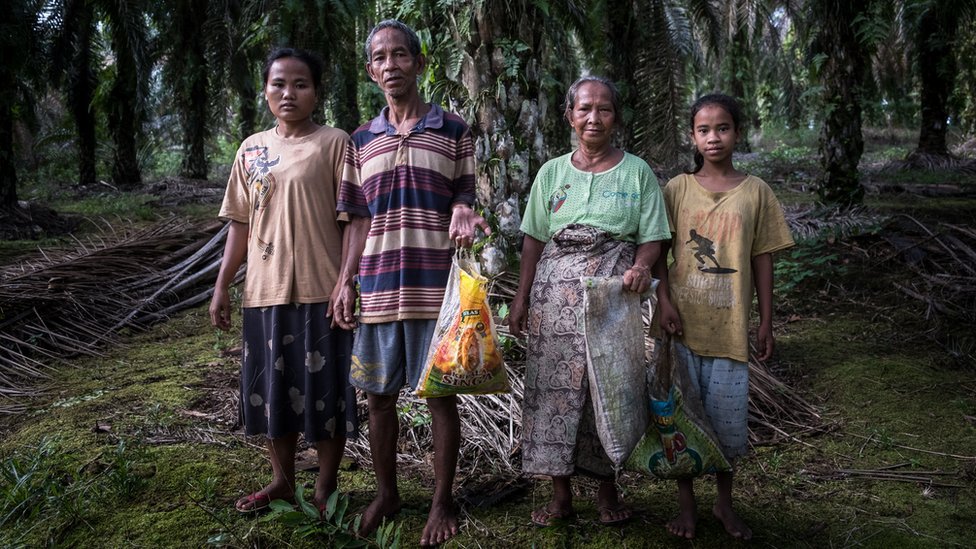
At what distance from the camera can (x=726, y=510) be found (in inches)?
96.1

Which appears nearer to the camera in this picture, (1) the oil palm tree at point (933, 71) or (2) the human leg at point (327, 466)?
(2) the human leg at point (327, 466)

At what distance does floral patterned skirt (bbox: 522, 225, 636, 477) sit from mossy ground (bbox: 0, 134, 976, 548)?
274 mm

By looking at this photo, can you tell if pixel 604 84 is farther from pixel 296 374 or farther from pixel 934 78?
pixel 934 78

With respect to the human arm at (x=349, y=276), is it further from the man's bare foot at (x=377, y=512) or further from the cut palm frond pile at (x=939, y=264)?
the cut palm frond pile at (x=939, y=264)

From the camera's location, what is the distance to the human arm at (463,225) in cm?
223

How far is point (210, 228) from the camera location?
263 inches

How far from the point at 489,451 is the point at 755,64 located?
18872 mm

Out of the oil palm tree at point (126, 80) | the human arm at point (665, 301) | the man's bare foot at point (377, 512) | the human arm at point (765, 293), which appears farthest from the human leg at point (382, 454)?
the oil palm tree at point (126, 80)

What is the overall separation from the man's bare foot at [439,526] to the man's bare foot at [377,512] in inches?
5.9

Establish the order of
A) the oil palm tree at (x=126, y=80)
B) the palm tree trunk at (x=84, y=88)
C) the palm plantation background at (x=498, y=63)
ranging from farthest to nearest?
the palm tree trunk at (x=84, y=88) → the oil palm tree at (x=126, y=80) → the palm plantation background at (x=498, y=63)

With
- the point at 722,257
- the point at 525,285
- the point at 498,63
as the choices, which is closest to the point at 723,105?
the point at 722,257

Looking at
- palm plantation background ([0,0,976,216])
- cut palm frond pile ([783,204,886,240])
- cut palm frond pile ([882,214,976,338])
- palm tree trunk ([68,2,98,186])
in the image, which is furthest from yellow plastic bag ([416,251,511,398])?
palm tree trunk ([68,2,98,186])

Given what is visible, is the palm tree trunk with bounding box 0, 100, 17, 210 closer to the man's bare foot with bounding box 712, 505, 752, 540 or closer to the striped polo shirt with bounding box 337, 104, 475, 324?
the striped polo shirt with bounding box 337, 104, 475, 324

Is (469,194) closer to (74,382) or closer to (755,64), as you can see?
(74,382)
